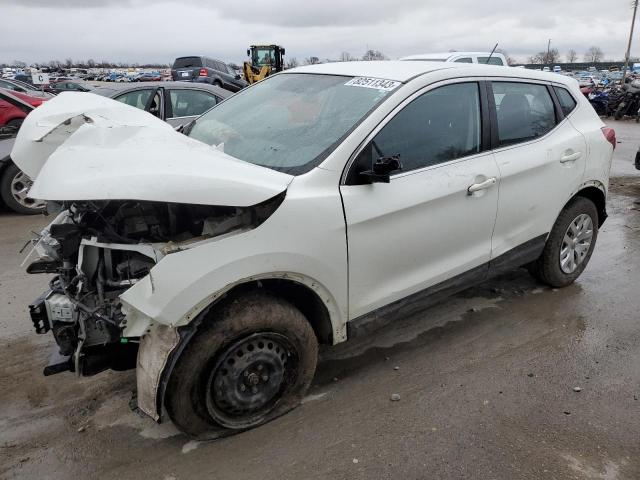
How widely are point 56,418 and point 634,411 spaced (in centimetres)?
325

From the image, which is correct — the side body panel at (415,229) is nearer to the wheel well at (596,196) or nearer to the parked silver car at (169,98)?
the wheel well at (596,196)

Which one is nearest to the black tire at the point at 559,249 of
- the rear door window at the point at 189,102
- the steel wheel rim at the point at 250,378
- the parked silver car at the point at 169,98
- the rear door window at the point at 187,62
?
the steel wheel rim at the point at 250,378

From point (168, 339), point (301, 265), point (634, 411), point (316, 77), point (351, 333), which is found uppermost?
point (316, 77)

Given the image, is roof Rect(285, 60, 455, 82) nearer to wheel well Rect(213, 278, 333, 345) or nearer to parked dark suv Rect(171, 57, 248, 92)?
wheel well Rect(213, 278, 333, 345)

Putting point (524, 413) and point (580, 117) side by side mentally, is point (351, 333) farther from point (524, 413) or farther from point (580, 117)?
point (580, 117)

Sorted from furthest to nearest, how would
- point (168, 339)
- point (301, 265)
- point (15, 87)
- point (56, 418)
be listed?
1. point (15, 87)
2. point (56, 418)
3. point (301, 265)
4. point (168, 339)

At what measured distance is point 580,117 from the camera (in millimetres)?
3990

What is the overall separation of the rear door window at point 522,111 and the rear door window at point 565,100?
0.12 meters

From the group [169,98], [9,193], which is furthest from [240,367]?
[169,98]

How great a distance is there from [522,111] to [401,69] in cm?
106

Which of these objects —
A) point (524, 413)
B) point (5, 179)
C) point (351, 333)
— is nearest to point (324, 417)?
point (351, 333)

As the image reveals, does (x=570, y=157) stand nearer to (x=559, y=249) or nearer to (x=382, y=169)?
(x=559, y=249)

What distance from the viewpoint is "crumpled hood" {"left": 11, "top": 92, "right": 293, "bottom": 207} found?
2086 millimetres

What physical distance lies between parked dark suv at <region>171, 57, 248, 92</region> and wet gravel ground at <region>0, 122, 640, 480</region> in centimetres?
1668
